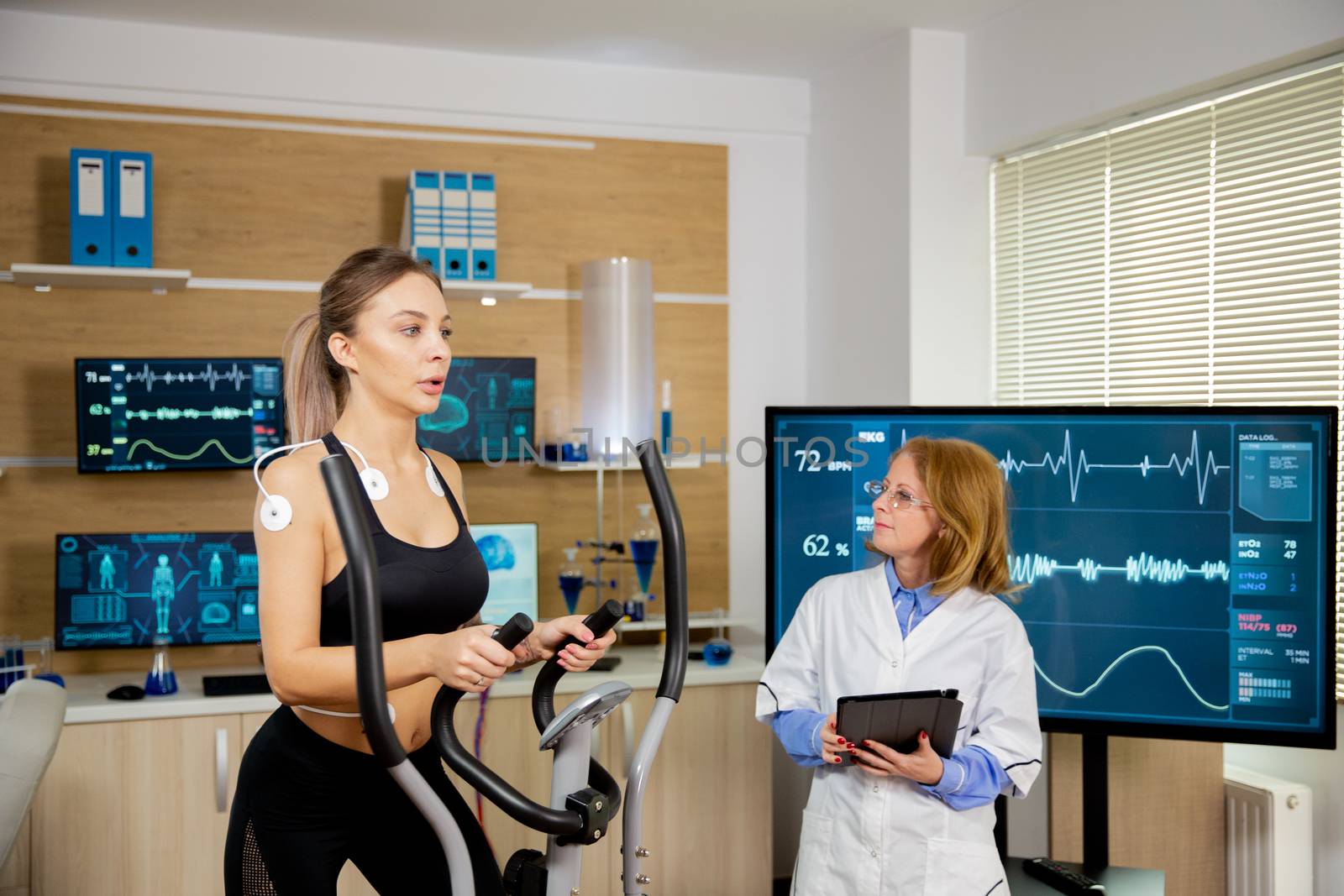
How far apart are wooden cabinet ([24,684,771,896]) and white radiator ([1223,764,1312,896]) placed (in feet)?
3.97

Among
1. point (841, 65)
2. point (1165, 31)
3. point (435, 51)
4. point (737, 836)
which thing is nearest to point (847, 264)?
point (841, 65)

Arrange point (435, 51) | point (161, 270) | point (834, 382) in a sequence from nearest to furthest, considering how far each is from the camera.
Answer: point (161, 270)
point (435, 51)
point (834, 382)

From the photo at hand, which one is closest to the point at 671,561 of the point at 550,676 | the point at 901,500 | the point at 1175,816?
the point at 550,676

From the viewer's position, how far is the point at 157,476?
11.0 feet

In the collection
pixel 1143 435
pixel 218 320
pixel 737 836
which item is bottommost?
pixel 737 836

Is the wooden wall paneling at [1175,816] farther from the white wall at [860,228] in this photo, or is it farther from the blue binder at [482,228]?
the blue binder at [482,228]

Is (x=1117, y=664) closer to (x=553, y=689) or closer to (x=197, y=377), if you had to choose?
(x=553, y=689)

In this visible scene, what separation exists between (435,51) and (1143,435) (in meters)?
2.33

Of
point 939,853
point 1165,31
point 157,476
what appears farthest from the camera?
point 157,476

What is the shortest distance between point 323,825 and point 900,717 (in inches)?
35.9

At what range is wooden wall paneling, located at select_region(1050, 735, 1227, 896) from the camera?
9.37 ft

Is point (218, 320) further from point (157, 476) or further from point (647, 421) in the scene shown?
point (647, 421)

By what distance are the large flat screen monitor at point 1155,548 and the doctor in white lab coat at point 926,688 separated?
1.93 ft

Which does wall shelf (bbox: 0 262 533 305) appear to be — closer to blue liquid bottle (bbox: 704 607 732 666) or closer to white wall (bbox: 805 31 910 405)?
white wall (bbox: 805 31 910 405)
